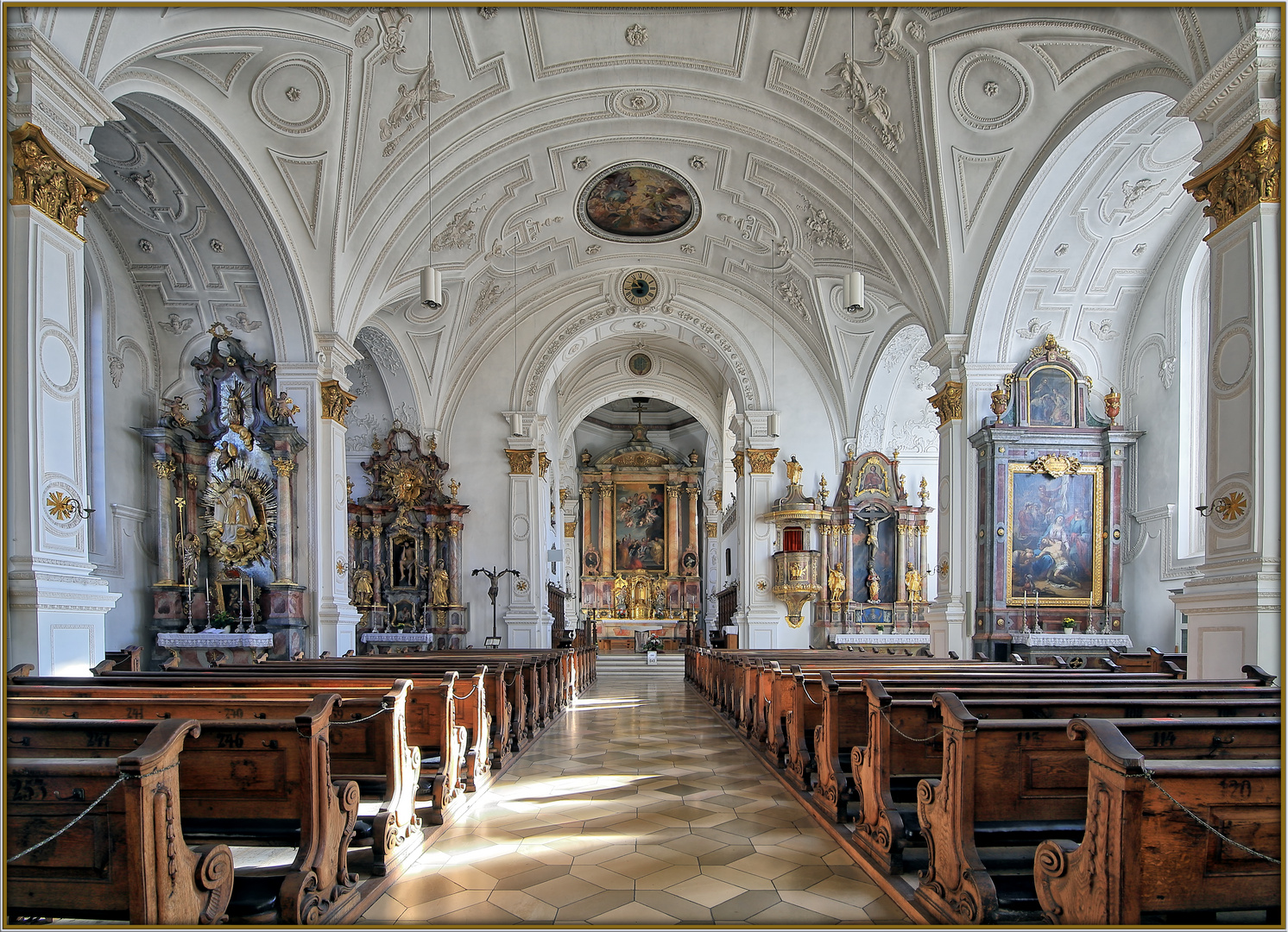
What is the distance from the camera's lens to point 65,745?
3600 millimetres

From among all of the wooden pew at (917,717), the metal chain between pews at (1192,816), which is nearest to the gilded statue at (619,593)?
the wooden pew at (917,717)

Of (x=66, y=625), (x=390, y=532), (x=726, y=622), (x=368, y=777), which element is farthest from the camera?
(x=726, y=622)

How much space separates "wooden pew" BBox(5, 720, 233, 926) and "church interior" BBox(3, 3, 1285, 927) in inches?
0.8

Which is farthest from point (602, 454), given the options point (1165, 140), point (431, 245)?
point (1165, 140)

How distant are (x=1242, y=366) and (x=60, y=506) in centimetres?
886

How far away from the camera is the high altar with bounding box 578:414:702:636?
103 feet

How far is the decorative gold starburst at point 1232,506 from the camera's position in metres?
6.31

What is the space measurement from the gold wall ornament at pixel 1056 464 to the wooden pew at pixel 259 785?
1082 centimetres

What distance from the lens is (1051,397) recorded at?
12.2 m

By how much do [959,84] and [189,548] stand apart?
1174cm

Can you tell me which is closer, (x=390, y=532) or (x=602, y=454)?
(x=390, y=532)

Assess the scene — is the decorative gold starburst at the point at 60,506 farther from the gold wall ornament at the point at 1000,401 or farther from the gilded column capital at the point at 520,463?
the gilded column capital at the point at 520,463

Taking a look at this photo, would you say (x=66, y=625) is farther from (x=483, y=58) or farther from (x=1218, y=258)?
(x=1218, y=258)

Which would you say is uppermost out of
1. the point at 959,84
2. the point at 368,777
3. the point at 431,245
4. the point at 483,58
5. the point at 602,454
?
the point at 483,58
